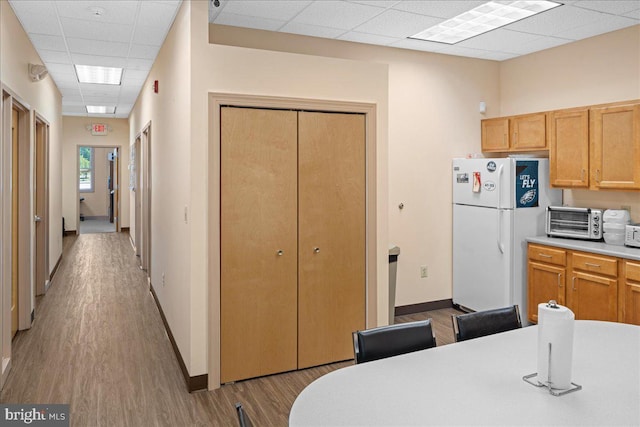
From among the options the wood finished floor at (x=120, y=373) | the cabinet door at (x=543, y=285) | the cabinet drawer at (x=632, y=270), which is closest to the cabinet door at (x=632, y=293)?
the cabinet drawer at (x=632, y=270)

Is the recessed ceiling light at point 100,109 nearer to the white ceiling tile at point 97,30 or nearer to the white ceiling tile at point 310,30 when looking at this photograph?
the white ceiling tile at point 97,30

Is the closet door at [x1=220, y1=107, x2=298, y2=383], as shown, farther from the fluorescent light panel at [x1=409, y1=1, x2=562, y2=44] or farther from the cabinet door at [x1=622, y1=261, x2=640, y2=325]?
the cabinet door at [x1=622, y1=261, x2=640, y2=325]

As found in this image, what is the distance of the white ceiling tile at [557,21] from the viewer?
12.4 ft

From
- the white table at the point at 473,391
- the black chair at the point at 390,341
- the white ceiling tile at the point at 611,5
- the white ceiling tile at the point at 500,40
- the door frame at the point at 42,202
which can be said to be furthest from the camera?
the door frame at the point at 42,202

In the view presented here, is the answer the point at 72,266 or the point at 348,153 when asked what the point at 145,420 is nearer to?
the point at 348,153

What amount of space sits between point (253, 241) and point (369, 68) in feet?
5.19

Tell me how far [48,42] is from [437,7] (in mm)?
→ 3511

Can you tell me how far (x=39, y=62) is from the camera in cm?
511

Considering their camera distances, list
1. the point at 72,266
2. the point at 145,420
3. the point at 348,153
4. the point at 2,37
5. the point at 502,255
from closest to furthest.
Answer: the point at 145,420
the point at 2,37
the point at 348,153
the point at 502,255
the point at 72,266

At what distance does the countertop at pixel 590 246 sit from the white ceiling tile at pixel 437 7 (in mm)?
2131

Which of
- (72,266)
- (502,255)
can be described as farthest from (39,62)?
(502,255)

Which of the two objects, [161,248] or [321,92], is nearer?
[321,92]

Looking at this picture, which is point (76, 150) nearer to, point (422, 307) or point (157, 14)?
point (157, 14)

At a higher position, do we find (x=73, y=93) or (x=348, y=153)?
(x=73, y=93)
